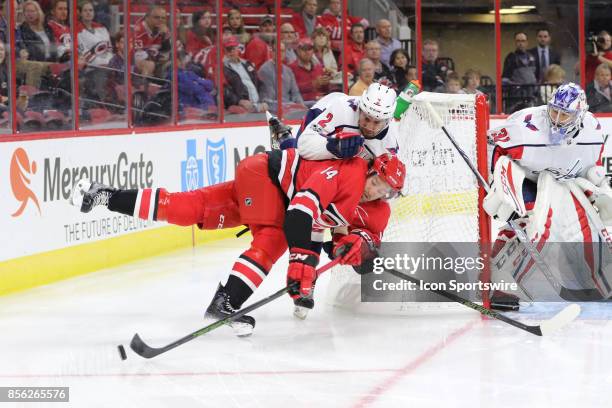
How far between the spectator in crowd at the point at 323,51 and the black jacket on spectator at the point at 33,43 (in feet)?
10.7

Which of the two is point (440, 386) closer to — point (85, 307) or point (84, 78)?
point (85, 307)

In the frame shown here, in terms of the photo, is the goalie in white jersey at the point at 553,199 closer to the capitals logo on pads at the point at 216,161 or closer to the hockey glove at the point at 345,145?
the hockey glove at the point at 345,145

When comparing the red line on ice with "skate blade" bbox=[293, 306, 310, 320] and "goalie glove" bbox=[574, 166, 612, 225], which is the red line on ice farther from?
"goalie glove" bbox=[574, 166, 612, 225]

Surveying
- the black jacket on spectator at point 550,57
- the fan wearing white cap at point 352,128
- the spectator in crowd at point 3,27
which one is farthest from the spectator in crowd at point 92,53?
the black jacket on spectator at point 550,57

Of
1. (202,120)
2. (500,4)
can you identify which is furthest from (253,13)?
(500,4)

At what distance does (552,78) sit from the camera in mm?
8945

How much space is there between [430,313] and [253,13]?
4190mm

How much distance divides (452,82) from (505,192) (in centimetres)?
434

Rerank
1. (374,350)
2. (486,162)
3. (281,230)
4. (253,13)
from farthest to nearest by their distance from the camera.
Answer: (253,13) → (486,162) → (281,230) → (374,350)

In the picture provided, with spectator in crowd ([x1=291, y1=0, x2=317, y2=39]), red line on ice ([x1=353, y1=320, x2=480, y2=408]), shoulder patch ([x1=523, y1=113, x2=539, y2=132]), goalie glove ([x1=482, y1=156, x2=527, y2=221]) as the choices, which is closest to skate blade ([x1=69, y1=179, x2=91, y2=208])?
red line on ice ([x1=353, y1=320, x2=480, y2=408])

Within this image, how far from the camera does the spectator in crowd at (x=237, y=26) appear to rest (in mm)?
Answer: 8328

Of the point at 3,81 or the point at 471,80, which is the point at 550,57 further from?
the point at 3,81

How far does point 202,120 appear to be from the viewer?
25.8ft

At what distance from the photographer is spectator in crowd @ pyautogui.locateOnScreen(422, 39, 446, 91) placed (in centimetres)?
910
